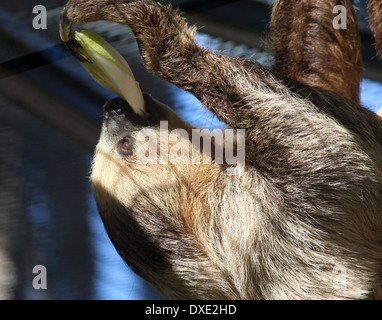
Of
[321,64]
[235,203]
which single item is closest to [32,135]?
[235,203]

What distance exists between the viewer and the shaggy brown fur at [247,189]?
315 cm

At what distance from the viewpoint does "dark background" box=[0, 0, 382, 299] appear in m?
4.23

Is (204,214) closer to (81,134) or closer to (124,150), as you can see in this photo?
(124,150)

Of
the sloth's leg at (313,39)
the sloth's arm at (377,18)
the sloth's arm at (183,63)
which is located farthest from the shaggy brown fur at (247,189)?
the sloth's leg at (313,39)

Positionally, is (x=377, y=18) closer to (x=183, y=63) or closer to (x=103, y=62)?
Answer: (x=183, y=63)

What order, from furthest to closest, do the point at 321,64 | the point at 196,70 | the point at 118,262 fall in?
the point at 118,262 < the point at 321,64 < the point at 196,70

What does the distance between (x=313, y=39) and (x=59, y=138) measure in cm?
222

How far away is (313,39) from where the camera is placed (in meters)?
4.05

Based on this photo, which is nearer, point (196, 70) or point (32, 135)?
point (196, 70)

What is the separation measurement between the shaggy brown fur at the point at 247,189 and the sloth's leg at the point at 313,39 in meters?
0.79

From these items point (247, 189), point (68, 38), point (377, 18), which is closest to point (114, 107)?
point (68, 38)

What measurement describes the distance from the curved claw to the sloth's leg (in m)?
1.62
